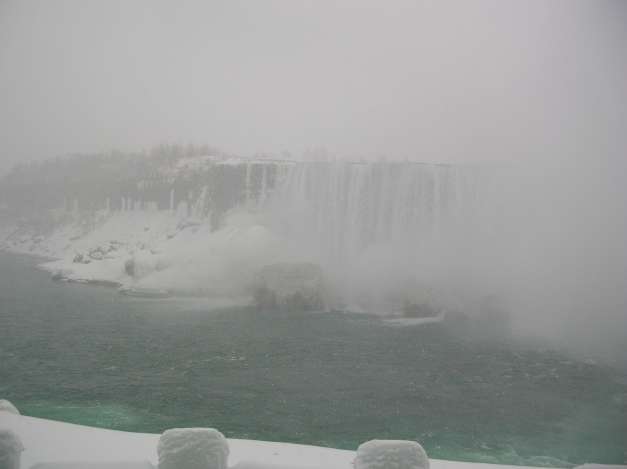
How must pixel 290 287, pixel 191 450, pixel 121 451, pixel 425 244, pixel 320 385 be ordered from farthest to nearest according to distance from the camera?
pixel 425 244 → pixel 290 287 → pixel 320 385 → pixel 121 451 → pixel 191 450

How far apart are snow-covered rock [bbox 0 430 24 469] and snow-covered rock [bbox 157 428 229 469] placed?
782 millimetres

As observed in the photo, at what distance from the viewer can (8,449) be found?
2.75 metres

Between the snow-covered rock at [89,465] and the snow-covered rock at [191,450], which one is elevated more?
the snow-covered rock at [191,450]

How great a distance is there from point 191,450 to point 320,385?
204 inches

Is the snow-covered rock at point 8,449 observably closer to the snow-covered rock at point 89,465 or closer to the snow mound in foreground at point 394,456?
the snow-covered rock at point 89,465

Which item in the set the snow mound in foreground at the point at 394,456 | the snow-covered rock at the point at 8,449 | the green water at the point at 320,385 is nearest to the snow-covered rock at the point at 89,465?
the snow-covered rock at the point at 8,449

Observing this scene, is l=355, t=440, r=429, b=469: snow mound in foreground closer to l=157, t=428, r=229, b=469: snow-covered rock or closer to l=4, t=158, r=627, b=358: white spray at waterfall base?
l=157, t=428, r=229, b=469: snow-covered rock

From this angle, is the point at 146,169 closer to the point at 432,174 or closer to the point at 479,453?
the point at 432,174

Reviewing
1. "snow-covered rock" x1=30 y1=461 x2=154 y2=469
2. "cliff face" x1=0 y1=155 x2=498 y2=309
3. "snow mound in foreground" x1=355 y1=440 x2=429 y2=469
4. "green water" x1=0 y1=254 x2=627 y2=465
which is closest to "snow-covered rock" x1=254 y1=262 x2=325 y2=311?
"cliff face" x1=0 y1=155 x2=498 y2=309

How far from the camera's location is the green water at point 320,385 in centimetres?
609

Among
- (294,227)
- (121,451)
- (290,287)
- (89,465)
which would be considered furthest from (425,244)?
(89,465)

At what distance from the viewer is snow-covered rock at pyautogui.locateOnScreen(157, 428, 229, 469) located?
288 centimetres

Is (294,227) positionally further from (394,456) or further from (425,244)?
(394,456)

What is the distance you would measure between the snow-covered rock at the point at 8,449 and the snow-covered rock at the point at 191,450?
78 cm
